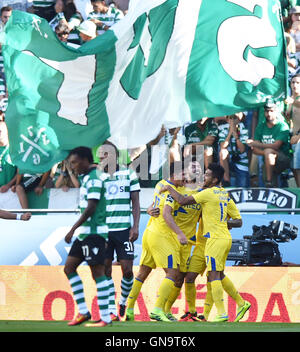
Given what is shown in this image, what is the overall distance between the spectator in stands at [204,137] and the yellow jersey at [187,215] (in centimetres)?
196

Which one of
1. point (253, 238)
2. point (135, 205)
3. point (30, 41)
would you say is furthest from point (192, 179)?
point (30, 41)

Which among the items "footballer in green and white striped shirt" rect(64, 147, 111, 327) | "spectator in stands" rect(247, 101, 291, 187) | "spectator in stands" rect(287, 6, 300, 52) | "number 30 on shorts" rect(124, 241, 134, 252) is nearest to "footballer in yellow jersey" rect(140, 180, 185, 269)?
"number 30 on shorts" rect(124, 241, 134, 252)

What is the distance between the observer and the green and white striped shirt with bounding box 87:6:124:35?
13766mm

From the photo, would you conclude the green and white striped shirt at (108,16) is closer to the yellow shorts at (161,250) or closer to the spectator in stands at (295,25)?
the spectator in stands at (295,25)

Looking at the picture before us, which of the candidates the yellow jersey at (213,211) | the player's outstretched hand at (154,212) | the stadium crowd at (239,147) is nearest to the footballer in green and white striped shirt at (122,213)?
the player's outstretched hand at (154,212)

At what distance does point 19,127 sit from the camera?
11.6 meters

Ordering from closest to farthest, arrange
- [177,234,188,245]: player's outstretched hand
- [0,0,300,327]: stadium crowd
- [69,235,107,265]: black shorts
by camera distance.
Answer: [69,235,107,265]: black shorts, [0,0,300,327]: stadium crowd, [177,234,188,245]: player's outstretched hand

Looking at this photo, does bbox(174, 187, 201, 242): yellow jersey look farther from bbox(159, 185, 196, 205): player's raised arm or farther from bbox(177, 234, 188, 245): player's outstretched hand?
bbox(177, 234, 188, 245): player's outstretched hand

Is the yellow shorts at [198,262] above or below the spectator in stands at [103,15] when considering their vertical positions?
below

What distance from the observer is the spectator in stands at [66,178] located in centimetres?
1258

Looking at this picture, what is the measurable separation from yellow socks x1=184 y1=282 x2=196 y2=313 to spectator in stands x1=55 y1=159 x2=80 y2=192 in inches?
111

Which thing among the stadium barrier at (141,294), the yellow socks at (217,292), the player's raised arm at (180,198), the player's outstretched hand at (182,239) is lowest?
the stadium barrier at (141,294)

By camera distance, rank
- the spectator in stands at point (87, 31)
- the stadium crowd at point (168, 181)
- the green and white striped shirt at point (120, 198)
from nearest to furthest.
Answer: the stadium crowd at point (168, 181), the green and white striped shirt at point (120, 198), the spectator in stands at point (87, 31)

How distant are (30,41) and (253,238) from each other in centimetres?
394
